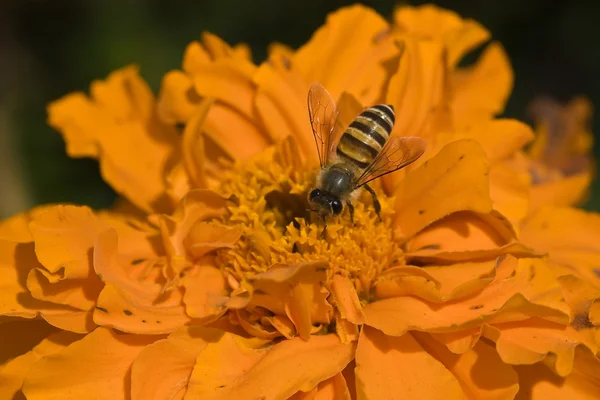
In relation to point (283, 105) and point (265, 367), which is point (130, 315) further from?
point (283, 105)

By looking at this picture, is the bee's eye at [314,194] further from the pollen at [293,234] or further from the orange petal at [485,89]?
the orange petal at [485,89]

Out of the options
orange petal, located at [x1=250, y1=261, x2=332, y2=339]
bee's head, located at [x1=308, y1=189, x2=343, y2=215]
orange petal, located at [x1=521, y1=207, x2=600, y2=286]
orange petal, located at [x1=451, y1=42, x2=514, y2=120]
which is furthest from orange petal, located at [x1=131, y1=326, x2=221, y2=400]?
orange petal, located at [x1=451, y1=42, x2=514, y2=120]

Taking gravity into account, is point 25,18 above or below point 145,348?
above

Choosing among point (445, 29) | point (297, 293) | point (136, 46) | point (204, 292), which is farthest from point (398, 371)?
point (136, 46)

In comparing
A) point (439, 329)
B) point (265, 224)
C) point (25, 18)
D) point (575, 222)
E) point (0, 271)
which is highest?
point (25, 18)

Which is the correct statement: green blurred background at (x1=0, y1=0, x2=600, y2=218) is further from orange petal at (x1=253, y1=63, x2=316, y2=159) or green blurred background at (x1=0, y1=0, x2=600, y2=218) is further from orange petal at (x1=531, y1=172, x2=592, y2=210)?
orange petal at (x1=253, y1=63, x2=316, y2=159)

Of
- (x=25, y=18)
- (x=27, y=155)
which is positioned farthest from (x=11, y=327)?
Result: (x=25, y=18)

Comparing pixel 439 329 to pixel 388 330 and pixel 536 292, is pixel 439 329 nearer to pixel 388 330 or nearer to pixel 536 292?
pixel 388 330
